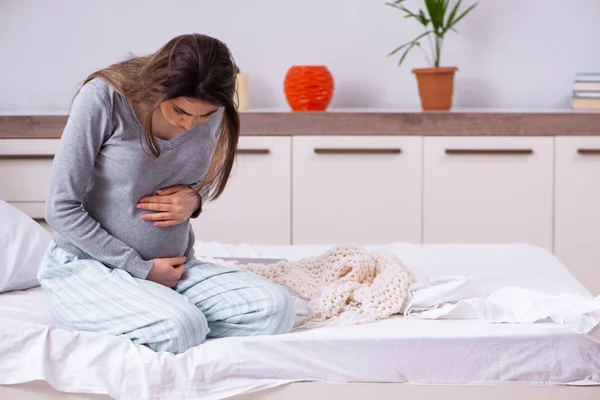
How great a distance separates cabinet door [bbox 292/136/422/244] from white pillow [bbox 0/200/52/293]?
141 cm

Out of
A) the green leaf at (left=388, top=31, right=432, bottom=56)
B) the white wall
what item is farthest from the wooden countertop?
the white wall

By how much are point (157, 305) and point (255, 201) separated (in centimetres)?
174

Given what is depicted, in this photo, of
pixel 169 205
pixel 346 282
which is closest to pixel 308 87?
pixel 346 282

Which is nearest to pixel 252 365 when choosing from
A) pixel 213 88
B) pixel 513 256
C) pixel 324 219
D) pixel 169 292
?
pixel 169 292

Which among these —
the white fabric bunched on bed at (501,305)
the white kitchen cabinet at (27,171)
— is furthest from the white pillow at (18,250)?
the white kitchen cabinet at (27,171)

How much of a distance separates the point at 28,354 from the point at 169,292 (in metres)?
0.33

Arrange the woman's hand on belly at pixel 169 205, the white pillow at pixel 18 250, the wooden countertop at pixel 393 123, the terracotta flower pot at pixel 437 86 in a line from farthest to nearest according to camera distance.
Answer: the terracotta flower pot at pixel 437 86 < the wooden countertop at pixel 393 123 < the white pillow at pixel 18 250 < the woman's hand on belly at pixel 169 205

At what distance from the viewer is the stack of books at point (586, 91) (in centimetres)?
365

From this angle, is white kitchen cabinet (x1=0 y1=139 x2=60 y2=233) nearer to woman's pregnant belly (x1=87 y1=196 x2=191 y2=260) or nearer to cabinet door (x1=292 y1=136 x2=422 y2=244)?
cabinet door (x1=292 y1=136 x2=422 y2=244)

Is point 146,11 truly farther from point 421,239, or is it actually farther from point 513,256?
point 513,256

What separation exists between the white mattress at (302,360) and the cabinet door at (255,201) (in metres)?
1.69

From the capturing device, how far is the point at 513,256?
8.59 feet

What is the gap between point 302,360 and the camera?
1830 millimetres

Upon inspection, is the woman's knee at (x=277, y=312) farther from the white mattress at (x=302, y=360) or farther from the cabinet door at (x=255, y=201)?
the cabinet door at (x=255, y=201)
